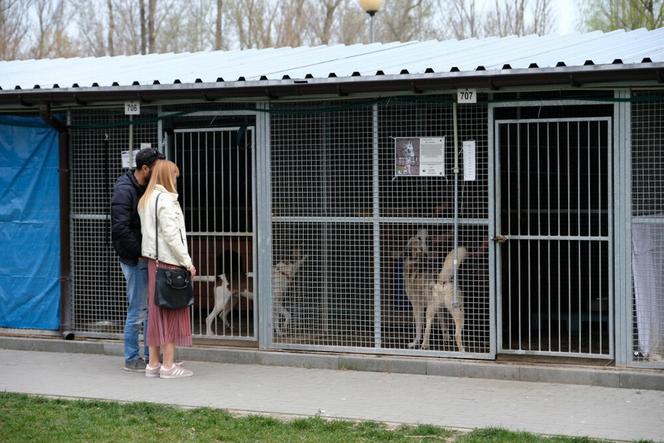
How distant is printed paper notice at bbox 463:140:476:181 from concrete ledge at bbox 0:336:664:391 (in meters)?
1.73

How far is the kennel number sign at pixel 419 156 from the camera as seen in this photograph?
30.7 feet

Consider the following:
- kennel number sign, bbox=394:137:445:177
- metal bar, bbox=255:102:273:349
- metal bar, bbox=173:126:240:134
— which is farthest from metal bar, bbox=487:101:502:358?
metal bar, bbox=173:126:240:134

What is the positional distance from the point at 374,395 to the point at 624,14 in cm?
2282

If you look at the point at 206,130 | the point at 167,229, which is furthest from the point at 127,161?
the point at 167,229

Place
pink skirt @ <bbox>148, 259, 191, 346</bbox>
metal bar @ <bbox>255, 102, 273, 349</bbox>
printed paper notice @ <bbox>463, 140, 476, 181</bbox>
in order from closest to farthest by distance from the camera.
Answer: pink skirt @ <bbox>148, 259, 191, 346</bbox>
printed paper notice @ <bbox>463, 140, 476, 181</bbox>
metal bar @ <bbox>255, 102, 273, 349</bbox>

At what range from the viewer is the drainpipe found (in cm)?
1066

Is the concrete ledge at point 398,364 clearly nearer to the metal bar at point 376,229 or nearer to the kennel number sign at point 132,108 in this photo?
the metal bar at point 376,229

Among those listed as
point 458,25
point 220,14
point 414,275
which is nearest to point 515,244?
point 414,275

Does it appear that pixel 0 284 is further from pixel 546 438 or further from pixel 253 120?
pixel 546 438

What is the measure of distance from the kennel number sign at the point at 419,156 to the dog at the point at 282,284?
1364mm

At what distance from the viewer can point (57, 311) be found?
424 inches

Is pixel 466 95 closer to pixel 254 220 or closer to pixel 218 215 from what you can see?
pixel 254 220

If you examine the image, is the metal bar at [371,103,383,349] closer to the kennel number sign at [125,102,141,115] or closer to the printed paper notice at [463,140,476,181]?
the printed paper notice at [463,140,476,181]

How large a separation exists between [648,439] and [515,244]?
13.0ft
